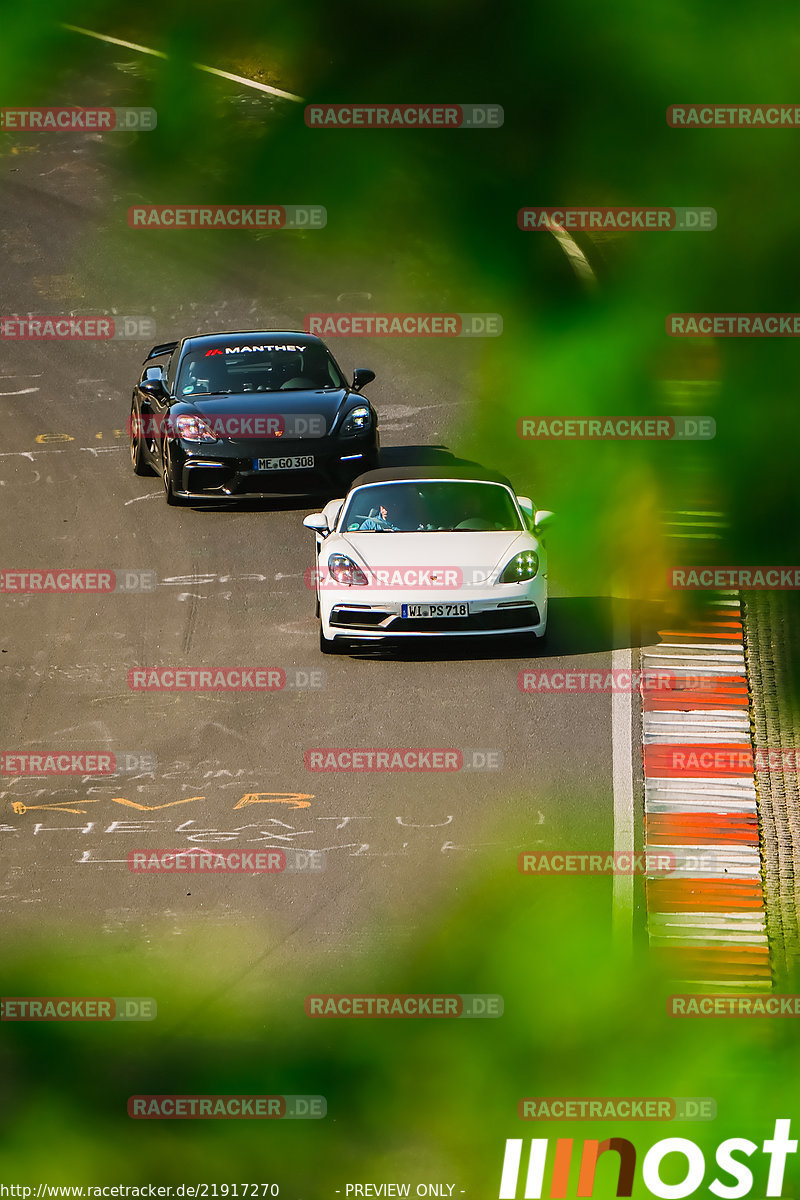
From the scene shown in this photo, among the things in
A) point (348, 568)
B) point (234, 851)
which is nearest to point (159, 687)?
point (348, 568)

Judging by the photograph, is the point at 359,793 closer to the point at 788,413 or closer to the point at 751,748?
the point at 751,748

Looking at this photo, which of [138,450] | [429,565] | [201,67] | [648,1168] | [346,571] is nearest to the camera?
[648,1168]

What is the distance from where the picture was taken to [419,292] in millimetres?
24406

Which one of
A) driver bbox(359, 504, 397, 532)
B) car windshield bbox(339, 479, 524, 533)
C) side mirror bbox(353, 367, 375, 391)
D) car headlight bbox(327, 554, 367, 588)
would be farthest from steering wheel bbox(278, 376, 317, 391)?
car headlight bbox(327, 554, 367, 588)

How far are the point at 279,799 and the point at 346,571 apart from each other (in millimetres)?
2370

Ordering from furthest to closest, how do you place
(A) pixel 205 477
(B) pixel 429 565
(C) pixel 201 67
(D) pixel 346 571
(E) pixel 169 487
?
1. (C) pixel 201 67
2. (E) pixel 169 487
3. (A) pixel 205 477
4. (D) pixel 346 571
5. (B) pixel 429 565

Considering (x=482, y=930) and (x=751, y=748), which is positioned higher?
(x=751, y=748)

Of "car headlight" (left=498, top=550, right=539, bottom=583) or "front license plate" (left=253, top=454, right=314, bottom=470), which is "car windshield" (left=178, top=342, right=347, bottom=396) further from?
"car headlight" (left=498, top=550, right=539, bottom=583)

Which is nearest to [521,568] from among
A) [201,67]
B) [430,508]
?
[430,508]

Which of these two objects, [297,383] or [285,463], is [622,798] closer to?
[285,463]

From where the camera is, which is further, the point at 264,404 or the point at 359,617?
the point at 264,404

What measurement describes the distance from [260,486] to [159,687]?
2.99 meters

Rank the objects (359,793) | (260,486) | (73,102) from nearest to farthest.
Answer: (359,793) → (260,486) → (73,102)

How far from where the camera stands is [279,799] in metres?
12.4
